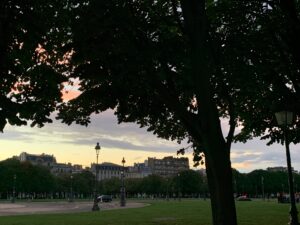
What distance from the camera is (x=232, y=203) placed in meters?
12.8

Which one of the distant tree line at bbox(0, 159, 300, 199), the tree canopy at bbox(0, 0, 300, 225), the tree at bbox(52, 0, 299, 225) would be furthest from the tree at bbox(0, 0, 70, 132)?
the distant tree line at bbox(0, 159, 300, 199)

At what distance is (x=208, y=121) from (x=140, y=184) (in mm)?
189052

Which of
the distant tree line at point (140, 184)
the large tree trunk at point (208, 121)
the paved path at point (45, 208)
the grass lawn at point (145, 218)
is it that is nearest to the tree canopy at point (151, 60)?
the large tree trunk at point (208, 121)

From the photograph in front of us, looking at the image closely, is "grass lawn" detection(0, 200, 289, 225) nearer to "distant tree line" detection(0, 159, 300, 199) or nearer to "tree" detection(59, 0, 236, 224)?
"tree" detection(59, 0, 236, 224)

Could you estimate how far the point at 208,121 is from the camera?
12.6 m

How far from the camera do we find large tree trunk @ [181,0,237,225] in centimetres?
1248

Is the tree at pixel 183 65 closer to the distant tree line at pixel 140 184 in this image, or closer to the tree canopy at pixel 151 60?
the tree canopy at pixel 151 60

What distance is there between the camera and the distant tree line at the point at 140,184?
16125cm

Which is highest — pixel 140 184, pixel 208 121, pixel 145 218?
pixel 140 184

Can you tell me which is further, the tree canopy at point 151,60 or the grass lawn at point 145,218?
the grass lawn at point 145,218

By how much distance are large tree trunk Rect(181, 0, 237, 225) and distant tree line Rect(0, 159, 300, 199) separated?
496 ft

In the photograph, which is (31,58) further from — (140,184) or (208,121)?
(140,184)

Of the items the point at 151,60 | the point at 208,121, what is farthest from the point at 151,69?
the point at 208,121

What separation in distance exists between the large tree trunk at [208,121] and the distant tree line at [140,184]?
151 metres
